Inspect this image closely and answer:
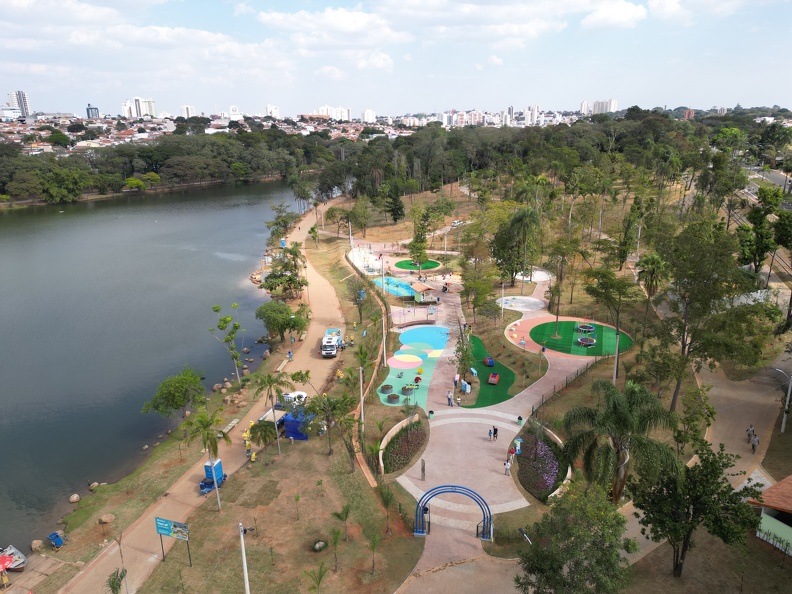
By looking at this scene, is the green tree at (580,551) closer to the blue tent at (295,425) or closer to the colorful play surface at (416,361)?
the blue tent at (295,425)

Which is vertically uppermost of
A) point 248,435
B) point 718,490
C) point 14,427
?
point 718,490

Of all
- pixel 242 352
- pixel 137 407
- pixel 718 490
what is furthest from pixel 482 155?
pixel 718 490

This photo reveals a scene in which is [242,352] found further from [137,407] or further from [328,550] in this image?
[328,550]

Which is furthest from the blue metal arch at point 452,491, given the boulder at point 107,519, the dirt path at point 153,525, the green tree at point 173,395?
the green tree at point 173,395

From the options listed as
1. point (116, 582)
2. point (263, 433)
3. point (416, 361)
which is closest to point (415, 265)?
point (416, 361)

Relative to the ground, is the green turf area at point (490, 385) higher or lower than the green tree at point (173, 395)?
lower

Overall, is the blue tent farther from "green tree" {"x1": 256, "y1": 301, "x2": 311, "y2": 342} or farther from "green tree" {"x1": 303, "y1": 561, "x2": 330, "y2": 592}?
"green tree" {"x1": 256, "y1": 301, "x2": 311, "y2": 342}
